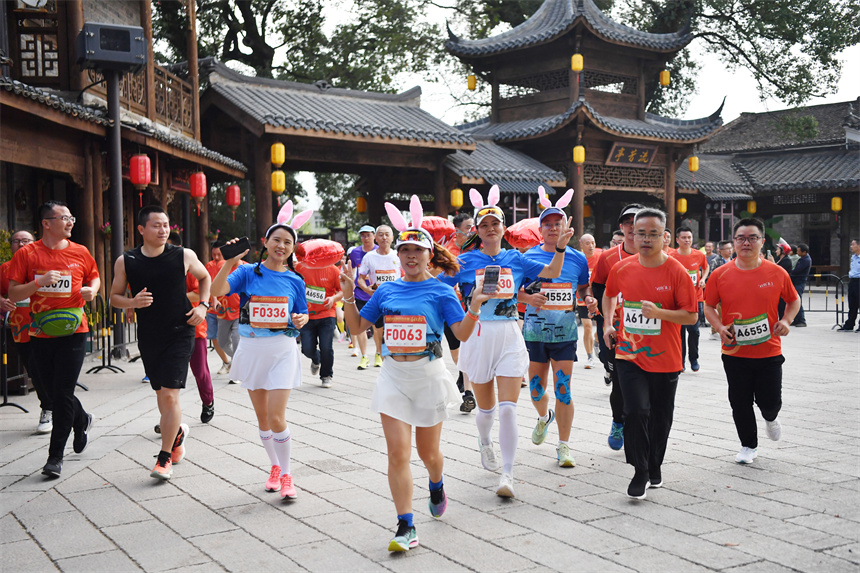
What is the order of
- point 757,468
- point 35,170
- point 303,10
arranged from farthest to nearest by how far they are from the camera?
point 303,10 < point 35,170 < point 757,468

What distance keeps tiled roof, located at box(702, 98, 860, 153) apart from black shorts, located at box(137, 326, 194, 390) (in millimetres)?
28468

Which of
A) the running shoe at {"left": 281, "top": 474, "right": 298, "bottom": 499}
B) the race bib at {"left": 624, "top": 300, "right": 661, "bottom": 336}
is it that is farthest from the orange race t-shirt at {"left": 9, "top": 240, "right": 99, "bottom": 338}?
the race bib at {"left": 624, "top": 300, "right": 661, "bottom": 336}

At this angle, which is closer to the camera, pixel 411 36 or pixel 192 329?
pixel 192 329

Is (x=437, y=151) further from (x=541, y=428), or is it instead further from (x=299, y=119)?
(x=541, y=428)

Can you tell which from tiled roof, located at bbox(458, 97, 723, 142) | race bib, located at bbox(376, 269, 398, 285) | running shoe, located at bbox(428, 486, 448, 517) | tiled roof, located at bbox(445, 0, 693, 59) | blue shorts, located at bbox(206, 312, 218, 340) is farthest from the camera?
tiled roof, located at bbox(445, 0, 693, 59)

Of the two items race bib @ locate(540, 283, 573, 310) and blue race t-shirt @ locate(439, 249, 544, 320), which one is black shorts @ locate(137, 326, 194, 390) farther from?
race bib @ locate(540, 283, 573, 310)

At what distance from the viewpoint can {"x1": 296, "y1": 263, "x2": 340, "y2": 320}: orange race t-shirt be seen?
32.1 ft

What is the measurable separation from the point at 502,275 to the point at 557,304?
0.65 m

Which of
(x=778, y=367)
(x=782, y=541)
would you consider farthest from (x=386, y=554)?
(x=778, y=367)

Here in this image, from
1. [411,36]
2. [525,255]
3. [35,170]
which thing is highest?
[411,36]

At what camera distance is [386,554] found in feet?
13.5

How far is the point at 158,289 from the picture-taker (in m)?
5.64

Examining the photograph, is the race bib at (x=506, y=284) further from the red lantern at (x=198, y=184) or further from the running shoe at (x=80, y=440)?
the red lantern at (x=198, y=184)

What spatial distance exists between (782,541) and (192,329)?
395 centimetres
